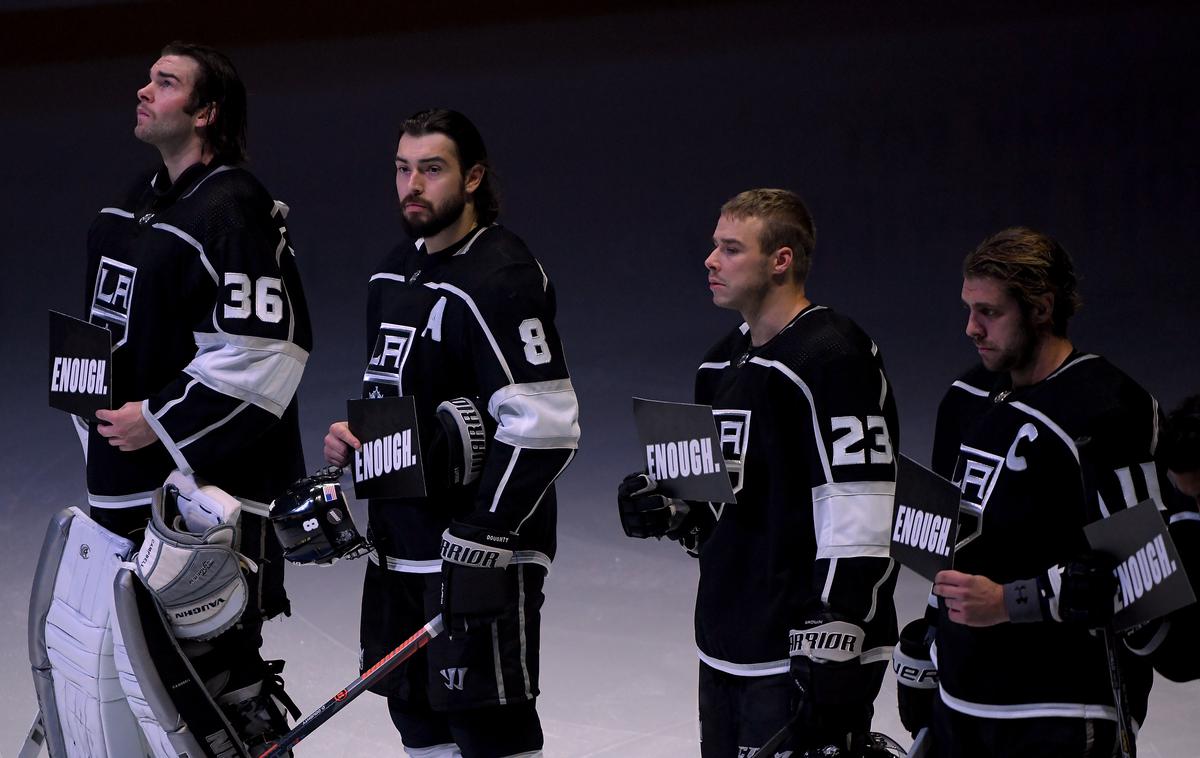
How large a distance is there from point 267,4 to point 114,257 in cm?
604

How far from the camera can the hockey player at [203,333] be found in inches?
111

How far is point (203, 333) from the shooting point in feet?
9.34

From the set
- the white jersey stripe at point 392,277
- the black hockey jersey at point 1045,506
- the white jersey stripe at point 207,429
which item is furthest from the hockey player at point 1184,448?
the white jersey stripe at point 207,429

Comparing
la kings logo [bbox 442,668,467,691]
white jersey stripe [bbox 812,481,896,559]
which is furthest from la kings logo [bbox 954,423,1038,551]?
la kings logo [bbox 442,668,467,691]

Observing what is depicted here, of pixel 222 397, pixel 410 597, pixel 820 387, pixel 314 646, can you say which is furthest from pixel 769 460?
pixel 314 646

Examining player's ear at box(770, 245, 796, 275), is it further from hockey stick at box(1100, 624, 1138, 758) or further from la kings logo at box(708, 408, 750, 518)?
hockey stick at box(1100, 624, 1138, 758)

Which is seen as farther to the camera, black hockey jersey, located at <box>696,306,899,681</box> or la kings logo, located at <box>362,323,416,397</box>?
la kings logo, located at <box>362,323,416,397</box>

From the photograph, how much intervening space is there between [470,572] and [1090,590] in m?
1.03

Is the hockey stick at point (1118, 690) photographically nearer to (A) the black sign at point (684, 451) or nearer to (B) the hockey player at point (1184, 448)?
(B) the hockey player at point (1184, 448)

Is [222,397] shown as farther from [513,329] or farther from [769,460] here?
[769,460]

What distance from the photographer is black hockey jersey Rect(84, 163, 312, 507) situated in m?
2.82

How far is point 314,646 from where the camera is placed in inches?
155

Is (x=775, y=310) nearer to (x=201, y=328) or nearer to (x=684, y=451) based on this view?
(x=684, y=451)

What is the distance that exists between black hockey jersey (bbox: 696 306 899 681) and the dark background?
8.90ft
